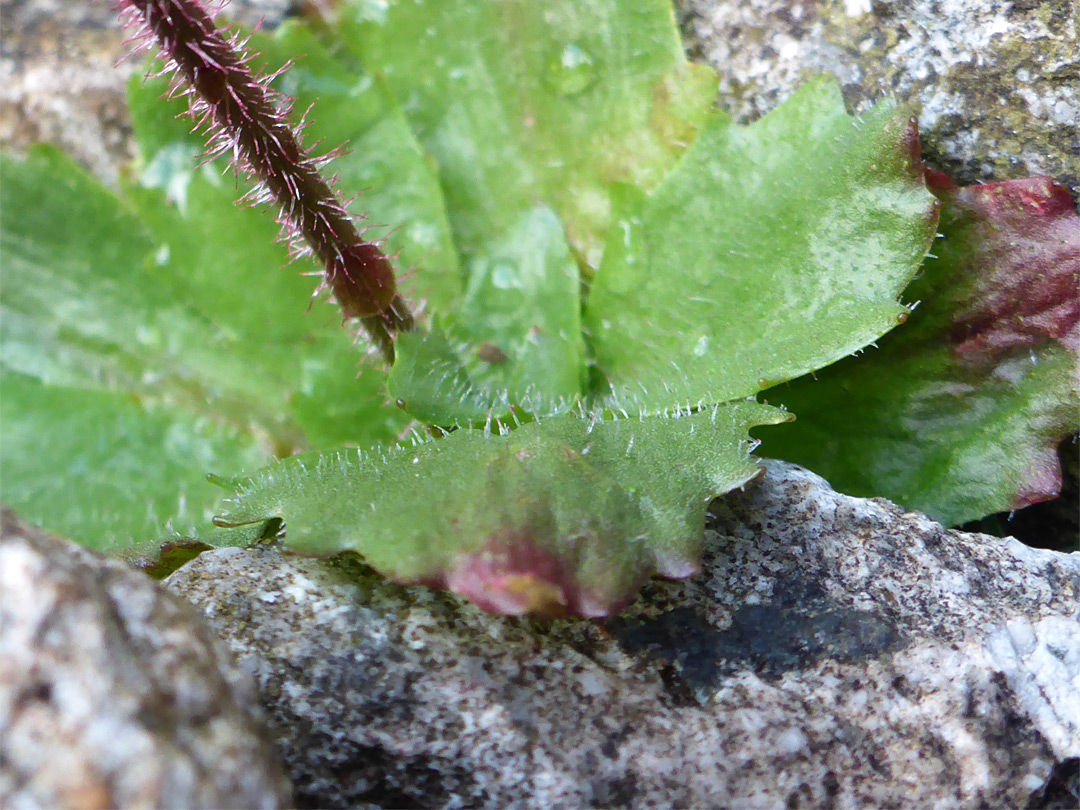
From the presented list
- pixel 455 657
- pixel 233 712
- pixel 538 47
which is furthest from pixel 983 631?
pixel 538 47

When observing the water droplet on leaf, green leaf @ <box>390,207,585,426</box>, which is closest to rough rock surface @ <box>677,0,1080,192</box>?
the water droplet on leaf

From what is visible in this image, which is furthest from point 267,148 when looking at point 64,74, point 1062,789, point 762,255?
point 1062,789

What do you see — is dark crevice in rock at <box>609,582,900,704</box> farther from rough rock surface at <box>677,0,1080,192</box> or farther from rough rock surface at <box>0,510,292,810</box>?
rough rock surface at <box>677,0,1080,192</box>

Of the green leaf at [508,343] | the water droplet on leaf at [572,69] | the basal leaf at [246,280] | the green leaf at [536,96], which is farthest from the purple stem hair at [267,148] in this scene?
the water droplet on leaf at [572,69]

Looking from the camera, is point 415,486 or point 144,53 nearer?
point 415,486

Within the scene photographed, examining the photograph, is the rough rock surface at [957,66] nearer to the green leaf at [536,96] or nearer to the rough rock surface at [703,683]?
the green leaf at [536,96]

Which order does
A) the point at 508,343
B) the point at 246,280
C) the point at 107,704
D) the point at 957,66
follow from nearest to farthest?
the point at 107,704 → the point at 957,66 → the point at 508,343 → the point at 246,280

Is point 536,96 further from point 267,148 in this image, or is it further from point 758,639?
point 758,639

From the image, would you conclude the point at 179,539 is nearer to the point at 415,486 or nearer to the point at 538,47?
the point at 415,486
